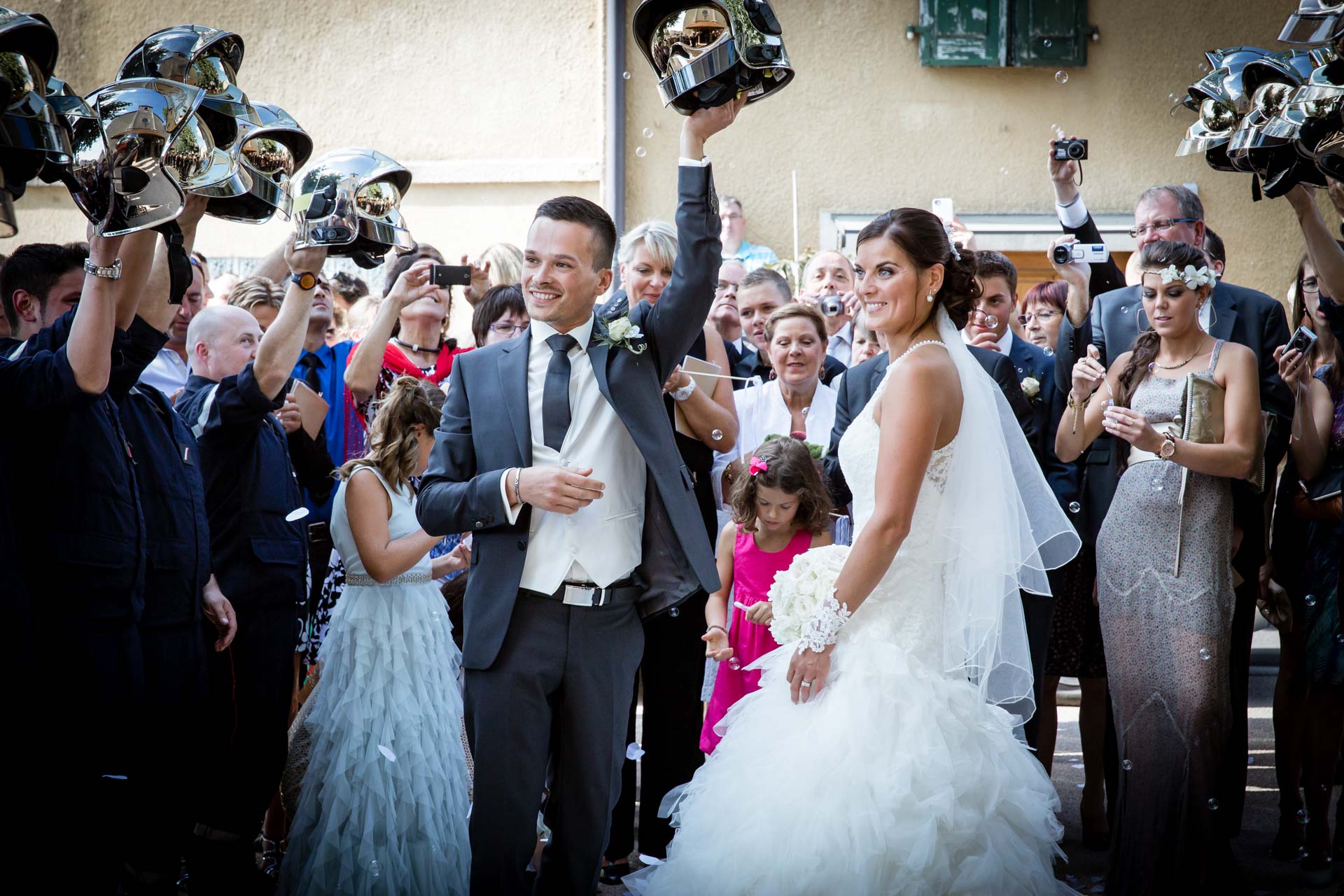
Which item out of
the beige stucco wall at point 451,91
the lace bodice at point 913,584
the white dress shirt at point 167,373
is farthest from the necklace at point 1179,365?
the beige stucco wall at point 451,91

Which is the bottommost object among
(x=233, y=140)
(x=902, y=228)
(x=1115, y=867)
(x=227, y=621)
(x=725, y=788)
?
(x=1115, y=867)

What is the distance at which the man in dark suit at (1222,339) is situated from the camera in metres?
4.77

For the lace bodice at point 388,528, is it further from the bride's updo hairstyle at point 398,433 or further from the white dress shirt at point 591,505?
the white dress shirt at point 591,505

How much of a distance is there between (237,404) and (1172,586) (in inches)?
140

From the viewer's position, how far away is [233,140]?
3.84 metres

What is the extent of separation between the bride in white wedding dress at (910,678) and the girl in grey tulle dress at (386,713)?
1.11 metres

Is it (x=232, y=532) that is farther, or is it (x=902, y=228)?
(x=232, y=532)

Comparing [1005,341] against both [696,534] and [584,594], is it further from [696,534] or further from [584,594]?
[584,594]

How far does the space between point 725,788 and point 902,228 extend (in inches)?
68.8

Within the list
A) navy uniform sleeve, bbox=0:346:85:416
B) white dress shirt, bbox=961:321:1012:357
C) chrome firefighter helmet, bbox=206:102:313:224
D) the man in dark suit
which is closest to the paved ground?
the man in dark suit

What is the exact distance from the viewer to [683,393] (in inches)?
195

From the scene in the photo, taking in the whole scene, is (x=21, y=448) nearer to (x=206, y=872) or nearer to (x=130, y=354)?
(x=130, y=354)

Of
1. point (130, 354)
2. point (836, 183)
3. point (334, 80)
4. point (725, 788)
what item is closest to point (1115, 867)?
point (725, 788)

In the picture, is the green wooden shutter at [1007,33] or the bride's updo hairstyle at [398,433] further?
the green wooden shutter at [1007,33]
